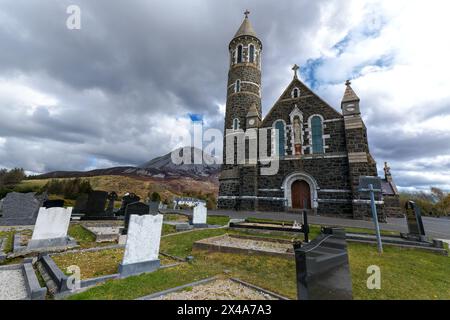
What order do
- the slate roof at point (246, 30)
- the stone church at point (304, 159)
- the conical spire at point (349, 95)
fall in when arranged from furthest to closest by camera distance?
the slate roof at point (246, 30), the conical spire at point (349, 95), the stone church at point (304, 159)

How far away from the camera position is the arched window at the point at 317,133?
1656cm

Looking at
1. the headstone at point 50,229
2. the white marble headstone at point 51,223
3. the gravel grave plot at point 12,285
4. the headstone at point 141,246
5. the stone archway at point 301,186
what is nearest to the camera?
the gravel grave plot at point 12,285

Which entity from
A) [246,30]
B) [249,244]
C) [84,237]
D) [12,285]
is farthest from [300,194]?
[246,30]

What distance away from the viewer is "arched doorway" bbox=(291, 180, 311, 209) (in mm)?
16352

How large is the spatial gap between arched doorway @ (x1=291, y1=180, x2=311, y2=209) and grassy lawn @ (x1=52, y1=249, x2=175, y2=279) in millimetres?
13057

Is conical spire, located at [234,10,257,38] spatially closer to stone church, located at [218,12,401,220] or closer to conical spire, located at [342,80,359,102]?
stone church, located at [218,12,401,220]

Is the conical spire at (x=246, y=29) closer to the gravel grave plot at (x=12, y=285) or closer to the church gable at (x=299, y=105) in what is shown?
the church gable at (x=299, y=105)

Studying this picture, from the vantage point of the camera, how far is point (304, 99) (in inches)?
711

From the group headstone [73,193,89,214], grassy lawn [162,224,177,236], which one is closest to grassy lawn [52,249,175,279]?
grassy lawn [162,224,177,236]

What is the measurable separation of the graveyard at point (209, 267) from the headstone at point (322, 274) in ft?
0.04

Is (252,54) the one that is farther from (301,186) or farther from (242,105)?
(301,186)

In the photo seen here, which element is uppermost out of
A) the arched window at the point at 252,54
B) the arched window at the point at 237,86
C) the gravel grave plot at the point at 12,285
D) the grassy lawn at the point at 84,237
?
the arched window at the point at 252,54

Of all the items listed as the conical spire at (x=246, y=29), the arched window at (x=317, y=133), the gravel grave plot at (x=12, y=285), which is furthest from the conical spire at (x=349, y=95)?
the gravel grave plot at (x=12, y=285)
